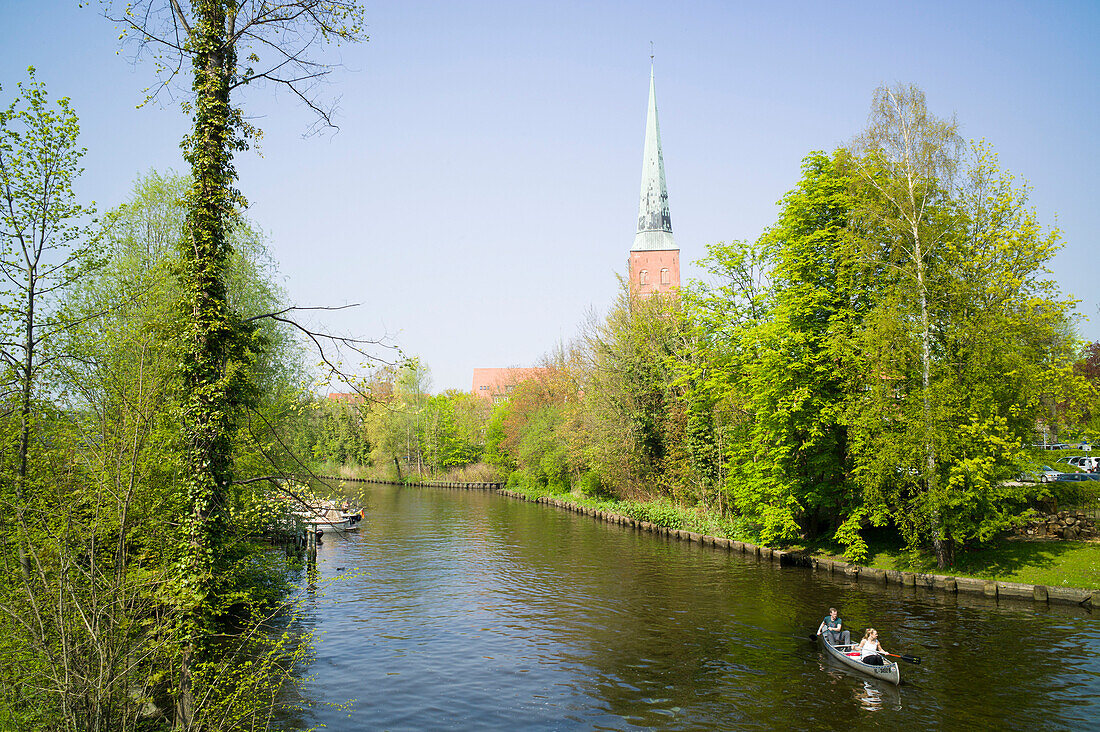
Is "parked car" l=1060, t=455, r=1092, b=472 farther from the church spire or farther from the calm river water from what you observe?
the church spire

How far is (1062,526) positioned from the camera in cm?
2291

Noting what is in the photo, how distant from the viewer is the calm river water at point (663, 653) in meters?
12.6

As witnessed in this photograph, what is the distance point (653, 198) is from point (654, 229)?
3559 millimetres

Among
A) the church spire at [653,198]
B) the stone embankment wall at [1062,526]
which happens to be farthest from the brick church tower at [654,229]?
the stone embankment wall at [1062,526]

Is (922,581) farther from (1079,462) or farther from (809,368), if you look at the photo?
(1079,462)

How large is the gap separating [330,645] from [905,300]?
69.3 ft

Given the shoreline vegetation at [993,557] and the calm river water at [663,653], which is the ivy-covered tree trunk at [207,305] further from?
the shoreline vegetation at [993,557]

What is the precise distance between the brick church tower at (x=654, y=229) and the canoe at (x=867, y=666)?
5953 cm

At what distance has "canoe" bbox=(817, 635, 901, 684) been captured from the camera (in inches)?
545

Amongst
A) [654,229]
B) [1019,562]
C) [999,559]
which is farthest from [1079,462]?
[654,229]

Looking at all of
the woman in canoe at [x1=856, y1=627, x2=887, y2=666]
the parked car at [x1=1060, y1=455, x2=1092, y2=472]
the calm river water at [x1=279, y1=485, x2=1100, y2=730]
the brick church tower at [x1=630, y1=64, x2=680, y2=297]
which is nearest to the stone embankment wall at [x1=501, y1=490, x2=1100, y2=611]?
the calm river water at [x1=279, y1=485, x2=1100, y2=730]

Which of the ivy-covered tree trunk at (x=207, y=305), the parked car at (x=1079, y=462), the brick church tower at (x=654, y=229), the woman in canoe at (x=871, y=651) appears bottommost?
the woman in canoe at (x=871, y=651)

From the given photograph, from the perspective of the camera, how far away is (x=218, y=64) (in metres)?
9.45

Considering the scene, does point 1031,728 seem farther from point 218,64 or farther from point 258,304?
point 258,304
